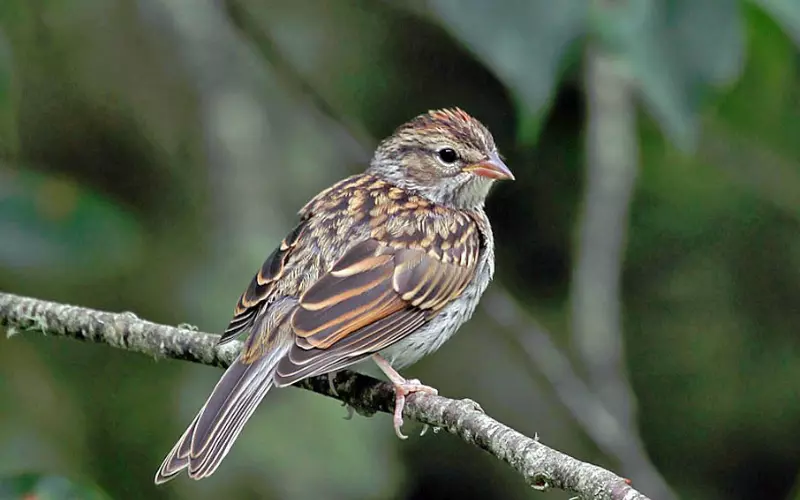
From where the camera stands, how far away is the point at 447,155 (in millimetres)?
5332

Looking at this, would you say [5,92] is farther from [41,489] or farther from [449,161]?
[449,161]

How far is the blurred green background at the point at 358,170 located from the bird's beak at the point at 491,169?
0.44 metres

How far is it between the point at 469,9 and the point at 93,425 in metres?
3.40

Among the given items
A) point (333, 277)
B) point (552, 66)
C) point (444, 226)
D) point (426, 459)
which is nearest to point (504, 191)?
point (426, 459)

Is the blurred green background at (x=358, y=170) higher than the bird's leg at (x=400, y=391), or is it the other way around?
the blurred green background at (x=358, y=170)

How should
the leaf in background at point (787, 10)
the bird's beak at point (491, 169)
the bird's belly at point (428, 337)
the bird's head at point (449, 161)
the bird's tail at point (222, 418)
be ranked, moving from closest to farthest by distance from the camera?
the leaf in background at point (787, 10)
the bird's tail at point (222, 418)
the bird's belly at point (428, 337)
the bird's beak at point (491, 169)
the bird's head at point (449, 161)

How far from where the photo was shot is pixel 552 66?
3.20 m

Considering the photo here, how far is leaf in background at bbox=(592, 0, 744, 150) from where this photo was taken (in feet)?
10.5

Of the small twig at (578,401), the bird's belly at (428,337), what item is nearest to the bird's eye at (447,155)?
the bird's belly at (428,337)

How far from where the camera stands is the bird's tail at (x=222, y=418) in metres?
3.59

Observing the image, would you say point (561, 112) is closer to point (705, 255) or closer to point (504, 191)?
point (504, 191)

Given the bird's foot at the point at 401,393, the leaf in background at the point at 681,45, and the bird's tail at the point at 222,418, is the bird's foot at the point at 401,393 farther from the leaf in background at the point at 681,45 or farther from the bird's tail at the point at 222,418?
the leaf in background at the point at 681,45

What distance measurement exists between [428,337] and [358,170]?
291cm

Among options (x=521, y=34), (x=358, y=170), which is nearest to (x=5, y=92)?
(x=521, y=34)
